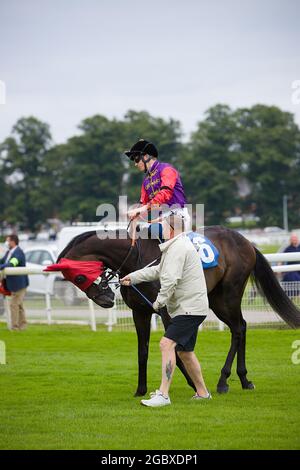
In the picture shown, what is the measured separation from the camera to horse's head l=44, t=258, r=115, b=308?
771cm

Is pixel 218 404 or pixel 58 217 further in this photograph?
pixel 58 217

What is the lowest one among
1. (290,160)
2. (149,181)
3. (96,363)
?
(96,363)

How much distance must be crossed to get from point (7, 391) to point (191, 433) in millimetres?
2931

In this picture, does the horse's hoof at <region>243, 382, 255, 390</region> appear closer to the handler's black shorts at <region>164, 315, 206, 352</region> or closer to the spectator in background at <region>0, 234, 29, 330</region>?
the handler's black shorts at <region>164, 315, 206, 352</region>

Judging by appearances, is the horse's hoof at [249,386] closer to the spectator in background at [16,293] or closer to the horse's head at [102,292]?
the horse's head at [102,292]

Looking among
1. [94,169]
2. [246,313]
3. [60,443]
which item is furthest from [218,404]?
[94,169]

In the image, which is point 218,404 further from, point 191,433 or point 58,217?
point 58,217

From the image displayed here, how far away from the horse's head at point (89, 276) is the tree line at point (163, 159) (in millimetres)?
66474

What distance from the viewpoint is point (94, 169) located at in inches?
3024

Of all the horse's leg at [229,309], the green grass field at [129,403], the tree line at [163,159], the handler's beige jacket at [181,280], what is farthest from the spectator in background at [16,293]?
the tree line at [163,159]

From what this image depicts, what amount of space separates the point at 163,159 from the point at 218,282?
72048 mm

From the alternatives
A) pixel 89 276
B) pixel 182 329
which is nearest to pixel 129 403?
pixel 182 329

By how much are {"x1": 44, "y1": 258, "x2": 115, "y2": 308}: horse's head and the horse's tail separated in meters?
2.00
